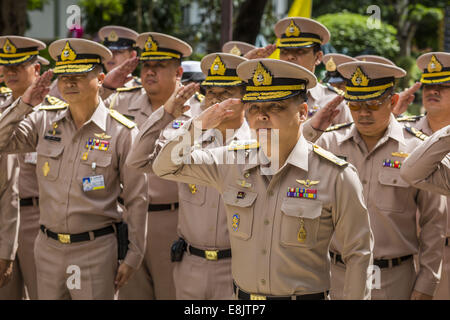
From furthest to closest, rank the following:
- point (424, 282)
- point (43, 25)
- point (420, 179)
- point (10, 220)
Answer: point (43, 25) → point (10, 220) → point (424, 282) → point (420, 179)

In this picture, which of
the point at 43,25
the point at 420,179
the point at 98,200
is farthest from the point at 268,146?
the point at 43,25

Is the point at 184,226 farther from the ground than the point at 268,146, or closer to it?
closer to it

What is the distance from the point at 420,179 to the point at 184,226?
61.4 inches

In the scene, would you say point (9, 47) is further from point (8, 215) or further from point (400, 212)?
point (400, 212)

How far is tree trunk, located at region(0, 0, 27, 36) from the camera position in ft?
32.2

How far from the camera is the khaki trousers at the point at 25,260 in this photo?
5.34 metres

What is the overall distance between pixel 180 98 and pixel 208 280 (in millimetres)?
1226

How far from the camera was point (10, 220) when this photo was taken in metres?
5.11

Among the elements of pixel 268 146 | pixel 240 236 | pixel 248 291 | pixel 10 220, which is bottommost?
pixel 10 220

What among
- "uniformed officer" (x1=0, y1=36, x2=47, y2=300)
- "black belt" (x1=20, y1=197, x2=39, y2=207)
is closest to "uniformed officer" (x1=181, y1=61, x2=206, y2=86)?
"uniformed officer" (x1=0, y1=36, x2=47, y2=300)

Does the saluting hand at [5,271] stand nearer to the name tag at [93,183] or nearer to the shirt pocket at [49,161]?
the shirt pocket at [49,161]

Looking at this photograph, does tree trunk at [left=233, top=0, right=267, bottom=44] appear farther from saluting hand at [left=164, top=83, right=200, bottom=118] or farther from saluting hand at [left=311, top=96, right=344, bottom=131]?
saluting hand at [left=164, top=83, right=200, bottom=118]

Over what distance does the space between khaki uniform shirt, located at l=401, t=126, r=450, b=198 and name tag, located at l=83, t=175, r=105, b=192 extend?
6.46 feet

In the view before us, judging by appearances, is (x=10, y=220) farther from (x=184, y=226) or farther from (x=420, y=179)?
(x=420, y=179)
